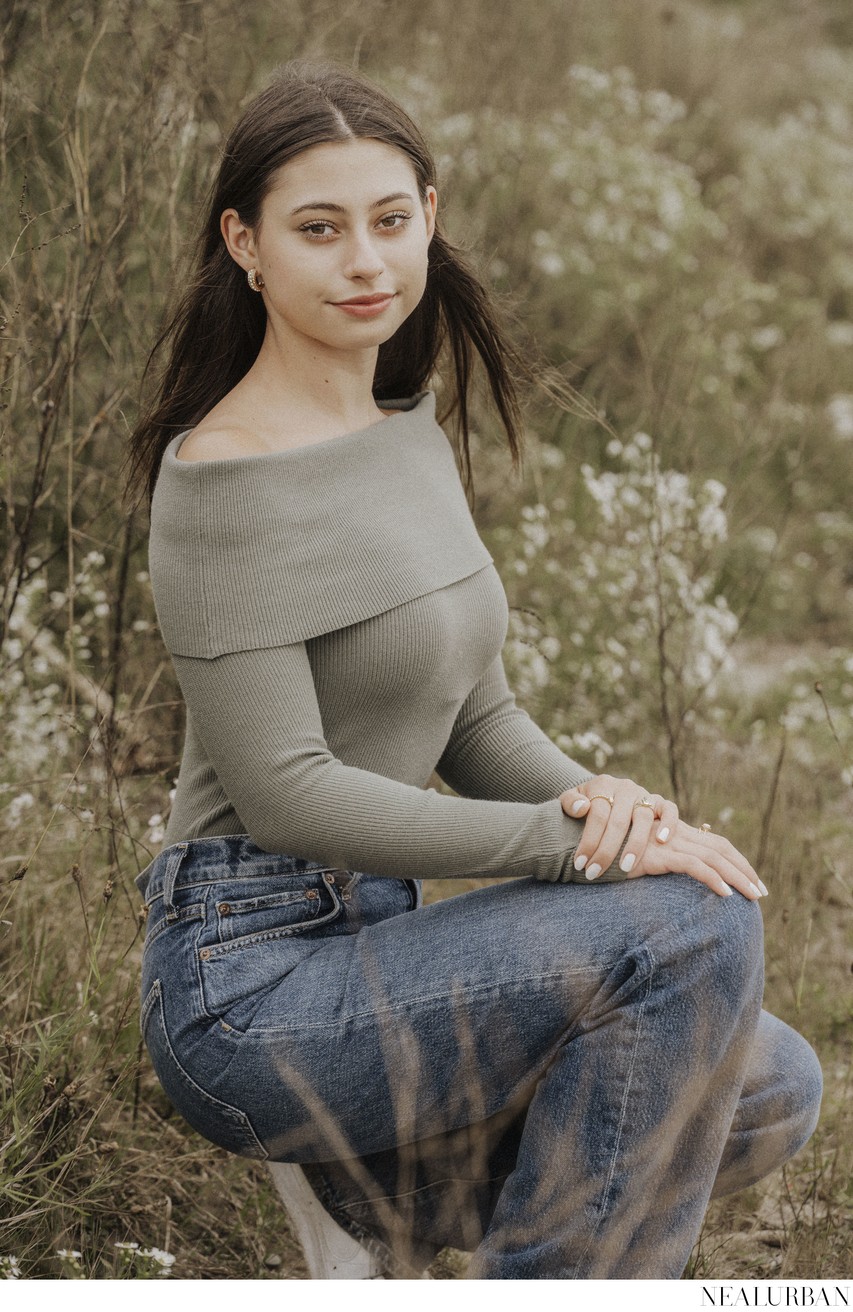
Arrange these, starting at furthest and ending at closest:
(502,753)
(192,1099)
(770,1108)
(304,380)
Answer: (502,753)
(304,380)
(770,1108)
(192,1099)

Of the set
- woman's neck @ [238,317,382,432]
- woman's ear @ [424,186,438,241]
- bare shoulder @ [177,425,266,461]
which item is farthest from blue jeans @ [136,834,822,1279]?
woman's ear @ [424,186,438,241]

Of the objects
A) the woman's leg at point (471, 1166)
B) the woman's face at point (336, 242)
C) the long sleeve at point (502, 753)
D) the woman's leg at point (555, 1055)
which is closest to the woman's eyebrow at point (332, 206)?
the woman's face at point (336, 242)

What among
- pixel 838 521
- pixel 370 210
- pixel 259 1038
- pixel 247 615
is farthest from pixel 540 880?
pixel 838 521

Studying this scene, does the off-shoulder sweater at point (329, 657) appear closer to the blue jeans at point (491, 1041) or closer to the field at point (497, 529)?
the blue jeans at point (491, 1041)

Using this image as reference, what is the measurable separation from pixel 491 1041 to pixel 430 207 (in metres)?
1.22

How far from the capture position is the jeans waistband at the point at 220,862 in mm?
1698

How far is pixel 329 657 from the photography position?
1705 millimetres

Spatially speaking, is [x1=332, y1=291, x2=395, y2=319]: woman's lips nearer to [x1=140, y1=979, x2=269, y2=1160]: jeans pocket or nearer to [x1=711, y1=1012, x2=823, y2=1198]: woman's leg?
[x1=140, y1=979, x2=269, y2=1160]: jeans pocket

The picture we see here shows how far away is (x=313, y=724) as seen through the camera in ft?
5.34

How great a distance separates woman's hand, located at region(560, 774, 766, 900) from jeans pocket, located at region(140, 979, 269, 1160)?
21.7 inches

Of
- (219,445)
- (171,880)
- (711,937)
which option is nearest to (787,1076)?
(711,937)

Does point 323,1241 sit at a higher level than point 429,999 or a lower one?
lower

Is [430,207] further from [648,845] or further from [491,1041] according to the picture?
[491,1041]

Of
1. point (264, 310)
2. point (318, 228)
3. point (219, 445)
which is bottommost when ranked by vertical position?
point (219, 445)
